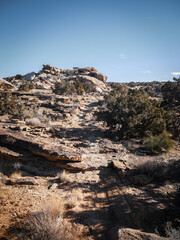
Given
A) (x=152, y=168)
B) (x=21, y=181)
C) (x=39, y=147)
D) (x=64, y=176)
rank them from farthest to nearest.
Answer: (x=39, y=147) < (x=64, y=176) < (x=152, y=168) < (x=21, y=181)

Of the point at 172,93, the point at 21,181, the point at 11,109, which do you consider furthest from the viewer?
the point at 172,93

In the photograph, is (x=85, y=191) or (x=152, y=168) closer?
(x=85, y=191)

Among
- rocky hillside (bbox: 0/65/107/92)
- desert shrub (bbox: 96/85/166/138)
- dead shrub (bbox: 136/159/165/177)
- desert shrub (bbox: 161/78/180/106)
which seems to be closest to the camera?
dead shrub (bbox: 136/159/165/177)

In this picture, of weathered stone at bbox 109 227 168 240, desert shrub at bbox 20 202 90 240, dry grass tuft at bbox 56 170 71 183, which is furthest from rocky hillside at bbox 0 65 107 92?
weathered stone at bbox 109 227 168 240

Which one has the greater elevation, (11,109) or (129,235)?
(11,109)

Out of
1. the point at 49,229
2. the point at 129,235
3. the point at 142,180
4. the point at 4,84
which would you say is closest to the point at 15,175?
the point at 49,229

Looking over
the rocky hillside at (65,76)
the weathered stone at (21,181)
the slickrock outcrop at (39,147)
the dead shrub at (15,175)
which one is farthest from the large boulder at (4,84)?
the weathered stone at (21,181)

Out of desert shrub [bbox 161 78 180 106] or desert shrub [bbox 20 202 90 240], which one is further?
desert shrub [bbox 161 78 180 106]

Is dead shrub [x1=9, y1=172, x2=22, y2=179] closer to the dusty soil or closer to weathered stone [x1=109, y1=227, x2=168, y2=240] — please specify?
the dusty soil

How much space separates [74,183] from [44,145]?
232 cm

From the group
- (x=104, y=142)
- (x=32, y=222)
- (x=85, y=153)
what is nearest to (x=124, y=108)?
(x=104, y=142)

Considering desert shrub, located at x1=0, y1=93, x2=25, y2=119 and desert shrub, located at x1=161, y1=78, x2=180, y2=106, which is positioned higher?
desert shrub, located at x1=161, y1=78, x2=180, y2=106

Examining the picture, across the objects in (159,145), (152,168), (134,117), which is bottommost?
(152,168)

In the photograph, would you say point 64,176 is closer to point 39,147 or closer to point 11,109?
point 39,147
